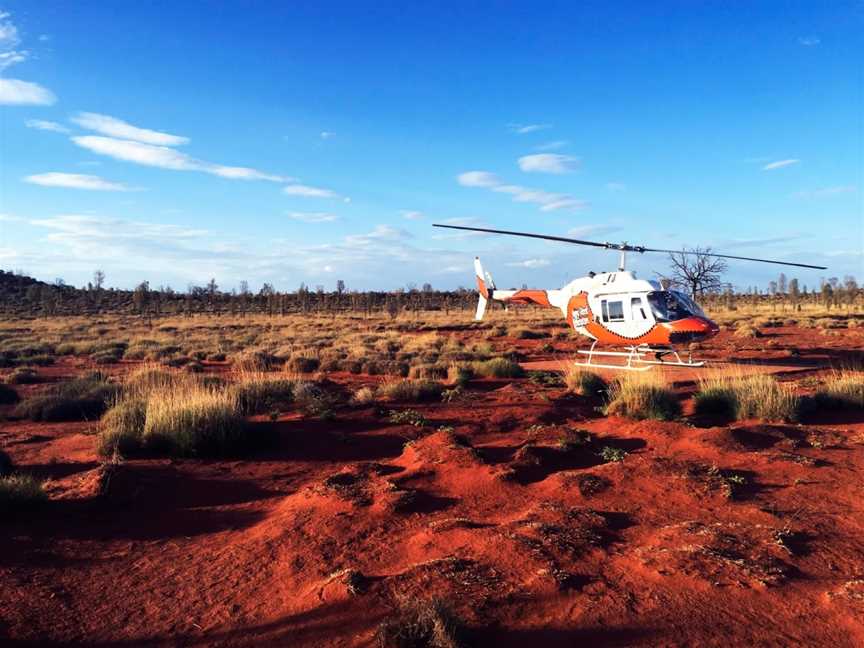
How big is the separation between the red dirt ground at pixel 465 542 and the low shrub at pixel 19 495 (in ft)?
0.62

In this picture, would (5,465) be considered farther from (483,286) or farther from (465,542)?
(483,286)

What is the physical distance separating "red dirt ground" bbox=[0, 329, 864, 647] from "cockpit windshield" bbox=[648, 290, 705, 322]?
701cm

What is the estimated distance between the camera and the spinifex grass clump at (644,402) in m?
11.4

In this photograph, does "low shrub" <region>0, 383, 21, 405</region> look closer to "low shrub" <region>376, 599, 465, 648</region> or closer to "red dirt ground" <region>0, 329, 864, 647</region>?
"red dirt ground" <region>0, 329, 864, 647</region>

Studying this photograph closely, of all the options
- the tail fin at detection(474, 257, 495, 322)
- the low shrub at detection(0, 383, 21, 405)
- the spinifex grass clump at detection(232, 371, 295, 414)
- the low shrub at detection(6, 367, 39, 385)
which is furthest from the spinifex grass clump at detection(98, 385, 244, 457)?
the tail fin at detection(474, 257, 495, 322)

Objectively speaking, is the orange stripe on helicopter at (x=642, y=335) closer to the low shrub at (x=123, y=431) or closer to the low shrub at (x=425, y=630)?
the low shrub at (x=123, y=431)

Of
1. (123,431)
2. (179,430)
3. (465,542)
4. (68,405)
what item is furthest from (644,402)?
(68,405)

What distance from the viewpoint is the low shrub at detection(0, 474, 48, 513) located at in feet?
22.4

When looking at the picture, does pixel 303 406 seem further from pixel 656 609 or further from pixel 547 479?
pixel 656 609

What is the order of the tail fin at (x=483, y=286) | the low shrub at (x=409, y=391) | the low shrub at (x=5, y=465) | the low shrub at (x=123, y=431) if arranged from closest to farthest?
the low shrub at (x=5, y=465)
the low shrub at (x=123, y=431)
the low shrub at (x=409, y=391)
the tail fin at (x=483, y=286)

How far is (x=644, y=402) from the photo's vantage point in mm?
11648

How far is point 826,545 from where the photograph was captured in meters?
5.59

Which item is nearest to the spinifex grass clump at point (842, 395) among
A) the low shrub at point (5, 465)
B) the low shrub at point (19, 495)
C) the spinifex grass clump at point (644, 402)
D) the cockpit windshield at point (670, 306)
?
the spinifex grass clump at point (644, 402)

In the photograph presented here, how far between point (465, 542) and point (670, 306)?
13.1 m
